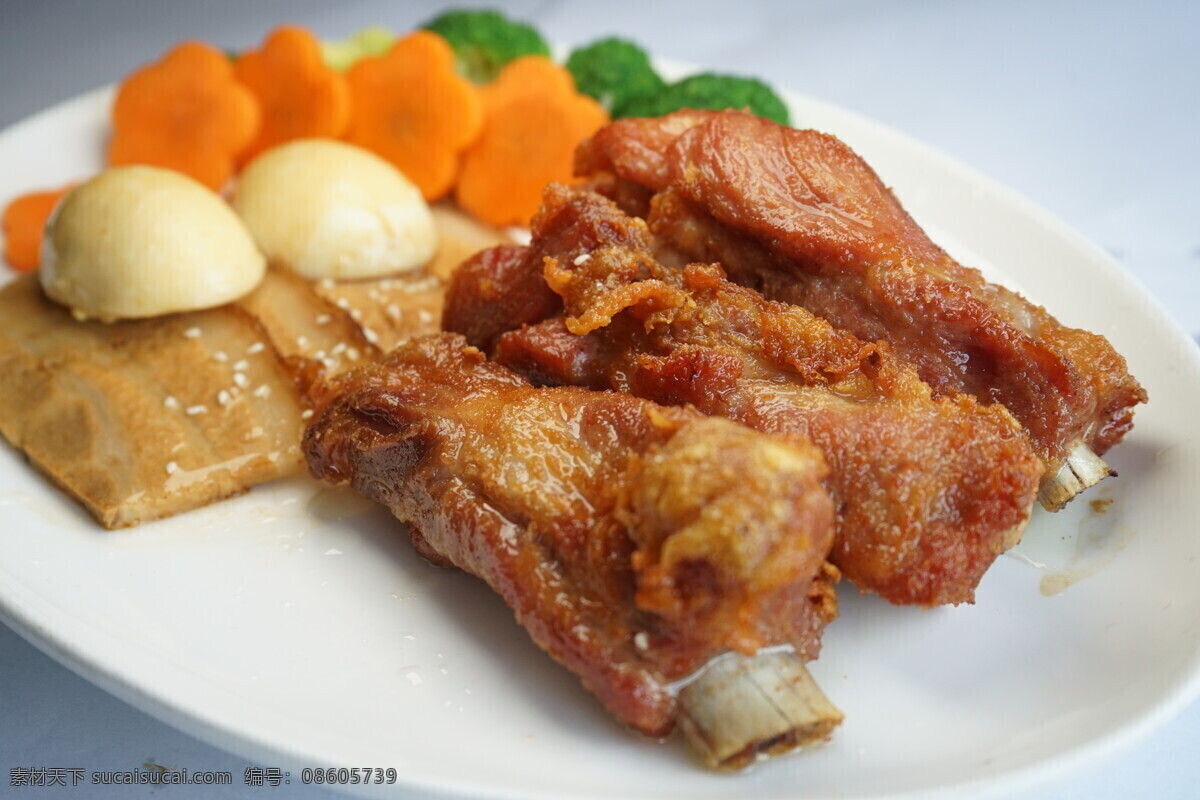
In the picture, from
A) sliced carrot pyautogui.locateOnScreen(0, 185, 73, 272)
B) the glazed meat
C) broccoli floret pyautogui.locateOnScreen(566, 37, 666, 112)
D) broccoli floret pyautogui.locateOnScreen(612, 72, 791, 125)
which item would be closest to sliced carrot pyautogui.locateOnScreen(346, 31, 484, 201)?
broccoli floret pyautogui.locateOnScreen(566, 37, 666, 112)

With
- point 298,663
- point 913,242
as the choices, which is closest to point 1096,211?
point 913,242

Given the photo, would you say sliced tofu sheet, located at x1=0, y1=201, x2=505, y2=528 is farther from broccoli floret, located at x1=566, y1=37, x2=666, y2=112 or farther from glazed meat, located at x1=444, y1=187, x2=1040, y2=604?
broccoli floret, located at x1=566, y1=37, x2=666, y2=112

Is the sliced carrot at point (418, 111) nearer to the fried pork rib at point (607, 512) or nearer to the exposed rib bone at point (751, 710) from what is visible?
the fried pork rib at point (607, 512)

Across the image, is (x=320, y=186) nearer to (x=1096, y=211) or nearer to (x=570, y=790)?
(x=570, y=790)

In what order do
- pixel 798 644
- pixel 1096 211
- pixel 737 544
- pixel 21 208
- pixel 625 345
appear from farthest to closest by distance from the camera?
pixel 1096 211 < pixel 21 208 < pixel 625 345 < pixel 798 644 < pixel 737 544

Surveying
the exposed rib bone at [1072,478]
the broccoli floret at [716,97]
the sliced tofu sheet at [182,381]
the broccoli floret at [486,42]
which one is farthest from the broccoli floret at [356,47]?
the exposed rib bone at [1072,478]

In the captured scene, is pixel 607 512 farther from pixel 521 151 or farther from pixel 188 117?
pixel 188 117

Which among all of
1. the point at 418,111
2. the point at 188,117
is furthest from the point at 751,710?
the point at 188,117
